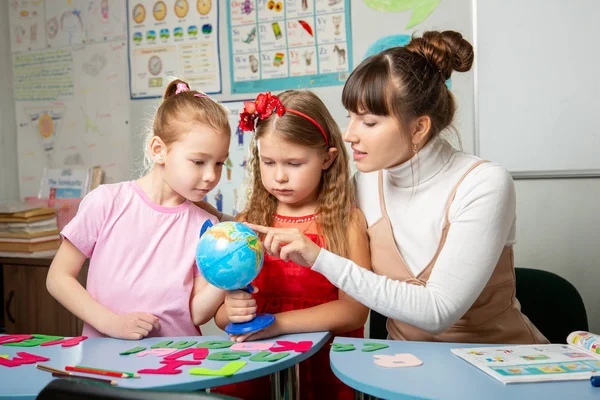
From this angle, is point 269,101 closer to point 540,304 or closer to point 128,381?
point 128,381

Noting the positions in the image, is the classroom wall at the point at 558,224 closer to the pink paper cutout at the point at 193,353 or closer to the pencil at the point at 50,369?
the pink paper cutout at the point at 193,353

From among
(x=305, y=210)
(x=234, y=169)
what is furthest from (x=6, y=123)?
(x=305, y=210)

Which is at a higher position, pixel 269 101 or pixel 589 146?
pixel 269 101

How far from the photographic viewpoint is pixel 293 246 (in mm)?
1558

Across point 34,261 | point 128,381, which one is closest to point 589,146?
point 128,381

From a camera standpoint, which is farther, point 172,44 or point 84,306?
point 172,44

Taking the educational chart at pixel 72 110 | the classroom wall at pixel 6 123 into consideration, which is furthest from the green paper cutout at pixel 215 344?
the classroom wall at pixel 6 123

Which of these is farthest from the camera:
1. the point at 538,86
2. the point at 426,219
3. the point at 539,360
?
the point at 538,86

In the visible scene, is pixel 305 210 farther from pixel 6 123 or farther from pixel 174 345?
pixel 6 123

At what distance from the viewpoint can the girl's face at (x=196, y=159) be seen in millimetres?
1801

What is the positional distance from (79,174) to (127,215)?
203 centimetres

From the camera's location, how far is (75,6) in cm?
375

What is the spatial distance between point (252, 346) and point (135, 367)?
0.29 meters

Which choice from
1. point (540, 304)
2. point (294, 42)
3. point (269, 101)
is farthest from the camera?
point (294, 42)
